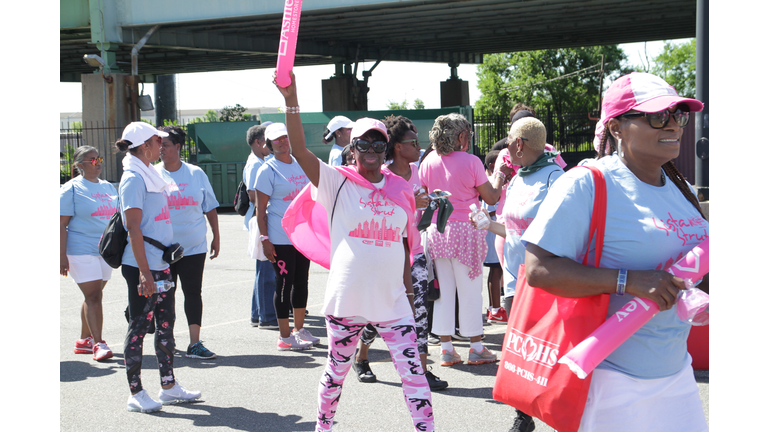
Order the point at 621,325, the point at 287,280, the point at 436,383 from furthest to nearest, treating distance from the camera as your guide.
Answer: the point at 287,280 < the point at 436,383 < the point at 621,325

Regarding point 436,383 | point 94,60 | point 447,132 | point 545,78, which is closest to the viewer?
point 436,383

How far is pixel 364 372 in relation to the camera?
569 cm

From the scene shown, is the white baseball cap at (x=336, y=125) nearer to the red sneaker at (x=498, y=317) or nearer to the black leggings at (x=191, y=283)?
the black leggings at (x=191, y=283)

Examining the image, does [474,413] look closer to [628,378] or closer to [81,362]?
[628,378]

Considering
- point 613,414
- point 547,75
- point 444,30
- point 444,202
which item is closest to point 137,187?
point 444,202

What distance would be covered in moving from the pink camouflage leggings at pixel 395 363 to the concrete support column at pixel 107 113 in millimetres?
20085

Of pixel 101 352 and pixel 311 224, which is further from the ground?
pixel 311 224

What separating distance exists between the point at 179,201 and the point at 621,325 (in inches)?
204

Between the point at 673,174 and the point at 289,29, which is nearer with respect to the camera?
the point at 673,174

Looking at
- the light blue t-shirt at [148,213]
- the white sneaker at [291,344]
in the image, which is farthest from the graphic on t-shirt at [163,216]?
the white sneaker at [291,344]

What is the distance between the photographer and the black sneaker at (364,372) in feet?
18.5

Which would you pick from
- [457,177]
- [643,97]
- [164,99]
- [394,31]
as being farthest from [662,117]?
[164,99]

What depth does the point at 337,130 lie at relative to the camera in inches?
279

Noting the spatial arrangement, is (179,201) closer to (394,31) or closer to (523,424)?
(523,424)
